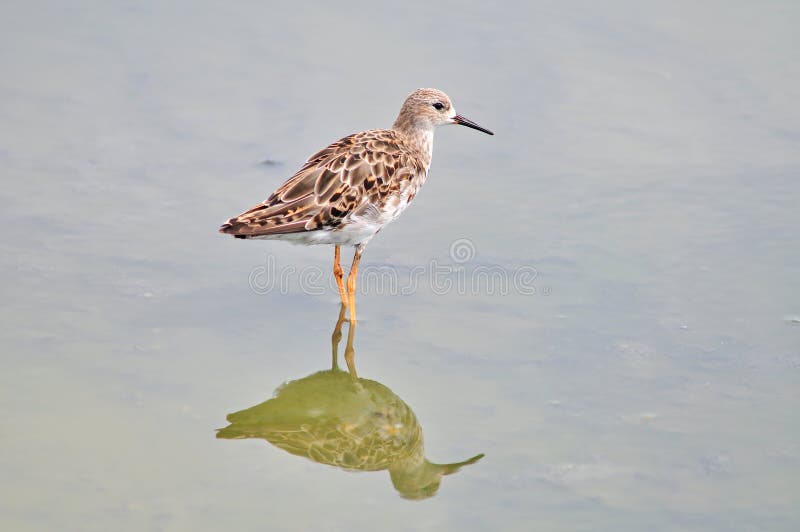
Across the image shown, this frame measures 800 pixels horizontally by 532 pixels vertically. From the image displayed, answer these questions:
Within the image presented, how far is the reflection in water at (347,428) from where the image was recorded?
726 cm

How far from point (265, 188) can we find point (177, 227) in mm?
965

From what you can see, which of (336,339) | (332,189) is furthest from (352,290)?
(332,189)

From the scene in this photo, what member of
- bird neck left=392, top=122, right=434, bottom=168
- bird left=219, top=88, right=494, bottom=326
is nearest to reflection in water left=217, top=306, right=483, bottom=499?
bird left=219, top=88, right=494, bottom=326

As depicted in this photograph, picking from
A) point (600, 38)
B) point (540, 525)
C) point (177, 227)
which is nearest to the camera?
point (540, 525)

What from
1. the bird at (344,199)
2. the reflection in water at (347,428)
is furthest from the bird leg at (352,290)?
the reflection in water at (347,428)

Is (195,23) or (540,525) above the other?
(195,23)

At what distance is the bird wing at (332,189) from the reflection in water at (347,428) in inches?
47.8

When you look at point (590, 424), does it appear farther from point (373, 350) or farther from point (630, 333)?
point (373, 350)

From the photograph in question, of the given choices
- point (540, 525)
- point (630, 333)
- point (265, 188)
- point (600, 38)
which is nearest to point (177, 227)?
point (265, 188)

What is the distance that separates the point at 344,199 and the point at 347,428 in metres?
2.07

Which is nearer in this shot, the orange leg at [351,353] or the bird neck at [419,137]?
the orange leg at [351,353]

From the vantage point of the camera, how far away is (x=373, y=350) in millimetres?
8562

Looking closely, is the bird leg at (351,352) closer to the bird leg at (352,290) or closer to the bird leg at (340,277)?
the bird leg at (352,290)

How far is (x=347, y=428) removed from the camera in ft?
25.4
